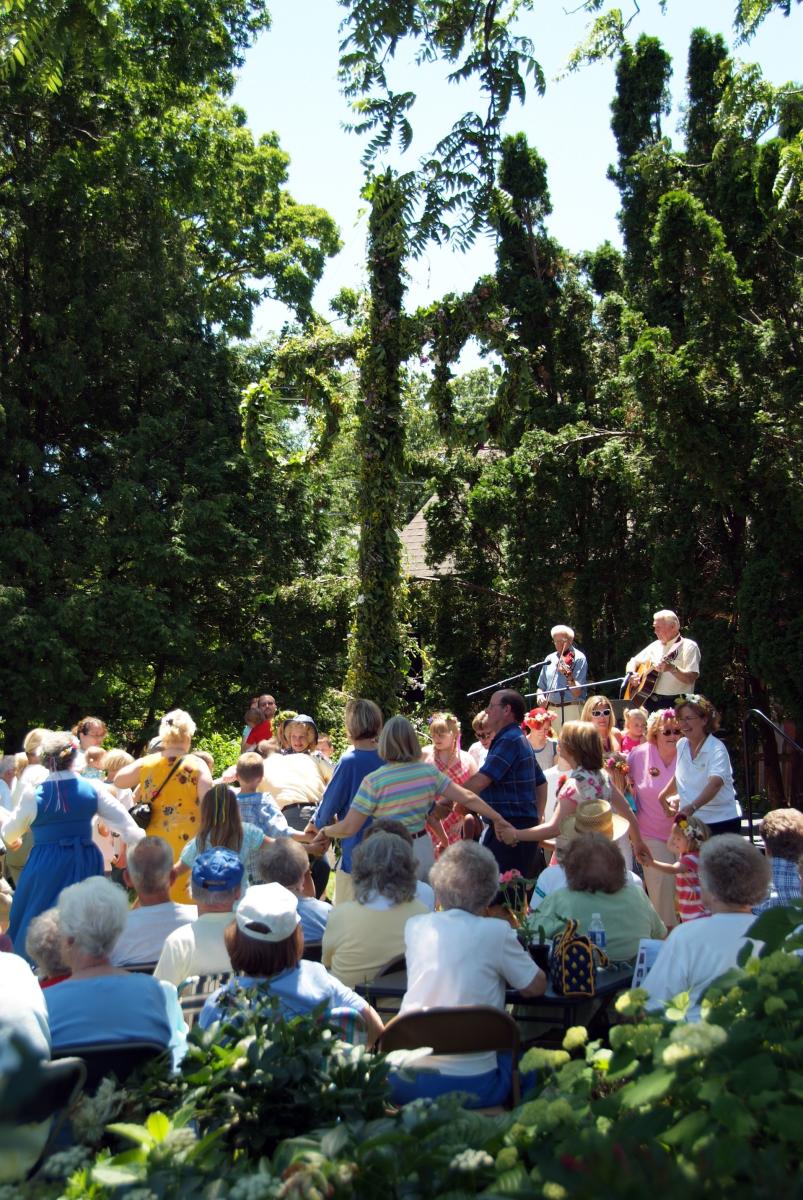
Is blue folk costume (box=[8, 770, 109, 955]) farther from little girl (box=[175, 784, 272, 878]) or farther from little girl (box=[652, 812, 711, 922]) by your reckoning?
little girl (box=[652, 812, 711, 922])

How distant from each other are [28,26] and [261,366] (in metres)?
18.2

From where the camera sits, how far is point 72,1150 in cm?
223

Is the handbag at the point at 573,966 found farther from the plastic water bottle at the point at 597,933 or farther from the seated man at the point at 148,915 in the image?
the seated man at the point at 148,915

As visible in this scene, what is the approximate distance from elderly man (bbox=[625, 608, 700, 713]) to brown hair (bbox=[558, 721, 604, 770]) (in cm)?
297

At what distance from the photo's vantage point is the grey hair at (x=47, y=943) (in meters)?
3.57

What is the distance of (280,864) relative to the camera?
4.29m

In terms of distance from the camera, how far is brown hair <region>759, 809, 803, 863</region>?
465 cm

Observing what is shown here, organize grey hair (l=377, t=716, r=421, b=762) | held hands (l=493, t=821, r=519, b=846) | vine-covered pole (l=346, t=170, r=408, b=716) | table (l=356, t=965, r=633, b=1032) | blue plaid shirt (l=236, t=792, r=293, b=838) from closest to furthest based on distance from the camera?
table (l=356, t=965, r=633, b=1032)
grey hair (l=377, t=716, r=421, b=762)
held hands (l=493, t=821, r=519, b=846)
blue plaid shirt (l=236, t=792, r=293, b=838)
vine-covered pole (l=346, t=170, r=408, b=716)

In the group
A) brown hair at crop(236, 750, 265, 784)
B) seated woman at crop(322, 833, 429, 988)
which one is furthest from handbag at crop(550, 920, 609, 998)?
brown hair at crop(236, 750, 265, 784)

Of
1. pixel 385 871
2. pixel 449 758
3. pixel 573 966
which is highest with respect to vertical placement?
pixel 449 758

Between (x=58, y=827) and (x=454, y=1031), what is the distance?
2.95 m

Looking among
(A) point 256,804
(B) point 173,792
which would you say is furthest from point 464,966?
(B) point 173,792

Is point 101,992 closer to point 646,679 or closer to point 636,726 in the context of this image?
point 636,726

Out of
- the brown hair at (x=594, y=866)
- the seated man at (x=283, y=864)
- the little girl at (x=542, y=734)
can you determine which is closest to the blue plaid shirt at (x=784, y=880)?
the brown hair at (x=594, y=866)
